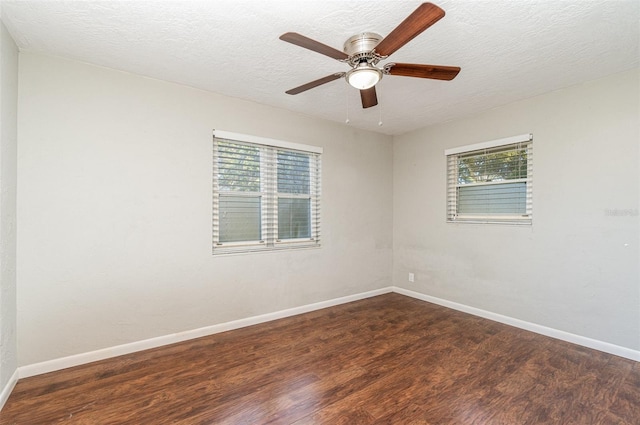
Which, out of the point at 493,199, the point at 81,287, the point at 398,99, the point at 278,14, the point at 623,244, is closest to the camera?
the point at 278,14

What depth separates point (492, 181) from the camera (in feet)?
11.7

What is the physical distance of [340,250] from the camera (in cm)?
410

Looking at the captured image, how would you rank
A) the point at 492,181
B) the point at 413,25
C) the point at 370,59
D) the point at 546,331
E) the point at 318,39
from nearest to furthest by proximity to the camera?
the point at 413,25, the point at 370,59, the point at 318,39, the point at 546,331, the point at 492,181

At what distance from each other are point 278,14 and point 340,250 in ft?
9.65

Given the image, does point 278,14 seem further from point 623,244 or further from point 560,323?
point 560,323

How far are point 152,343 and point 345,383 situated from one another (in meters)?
1.87

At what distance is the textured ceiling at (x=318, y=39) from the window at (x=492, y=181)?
689 mm

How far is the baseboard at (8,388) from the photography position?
190 cm

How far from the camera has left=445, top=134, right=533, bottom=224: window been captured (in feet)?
10.7

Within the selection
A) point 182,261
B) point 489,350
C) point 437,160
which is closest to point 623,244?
point 489,350

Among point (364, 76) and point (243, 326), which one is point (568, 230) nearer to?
point (364, 76)

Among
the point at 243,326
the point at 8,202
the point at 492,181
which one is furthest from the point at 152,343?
the point at 492,181

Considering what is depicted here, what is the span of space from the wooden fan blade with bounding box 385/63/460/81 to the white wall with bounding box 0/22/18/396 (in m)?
2.60

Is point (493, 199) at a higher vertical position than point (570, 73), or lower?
lower
